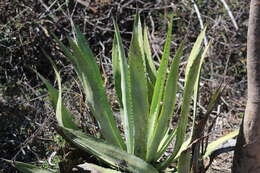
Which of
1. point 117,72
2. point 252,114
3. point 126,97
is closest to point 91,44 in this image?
point 117,72

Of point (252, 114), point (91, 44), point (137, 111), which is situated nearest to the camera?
point (252, 114)

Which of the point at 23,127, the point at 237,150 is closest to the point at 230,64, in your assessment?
the point at 23,127

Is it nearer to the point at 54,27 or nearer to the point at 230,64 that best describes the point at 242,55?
the point at 230,64

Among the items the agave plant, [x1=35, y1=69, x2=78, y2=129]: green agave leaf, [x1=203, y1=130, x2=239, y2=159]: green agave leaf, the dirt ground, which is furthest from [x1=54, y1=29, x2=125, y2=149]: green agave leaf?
the dirt ground

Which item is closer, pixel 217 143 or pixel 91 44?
pixel 217 143

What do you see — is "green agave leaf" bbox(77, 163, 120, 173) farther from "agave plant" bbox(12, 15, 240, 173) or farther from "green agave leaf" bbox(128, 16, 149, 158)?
"green agave leaf" bbox(128, 16, 149, 158)

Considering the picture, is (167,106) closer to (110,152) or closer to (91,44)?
(110,152)
